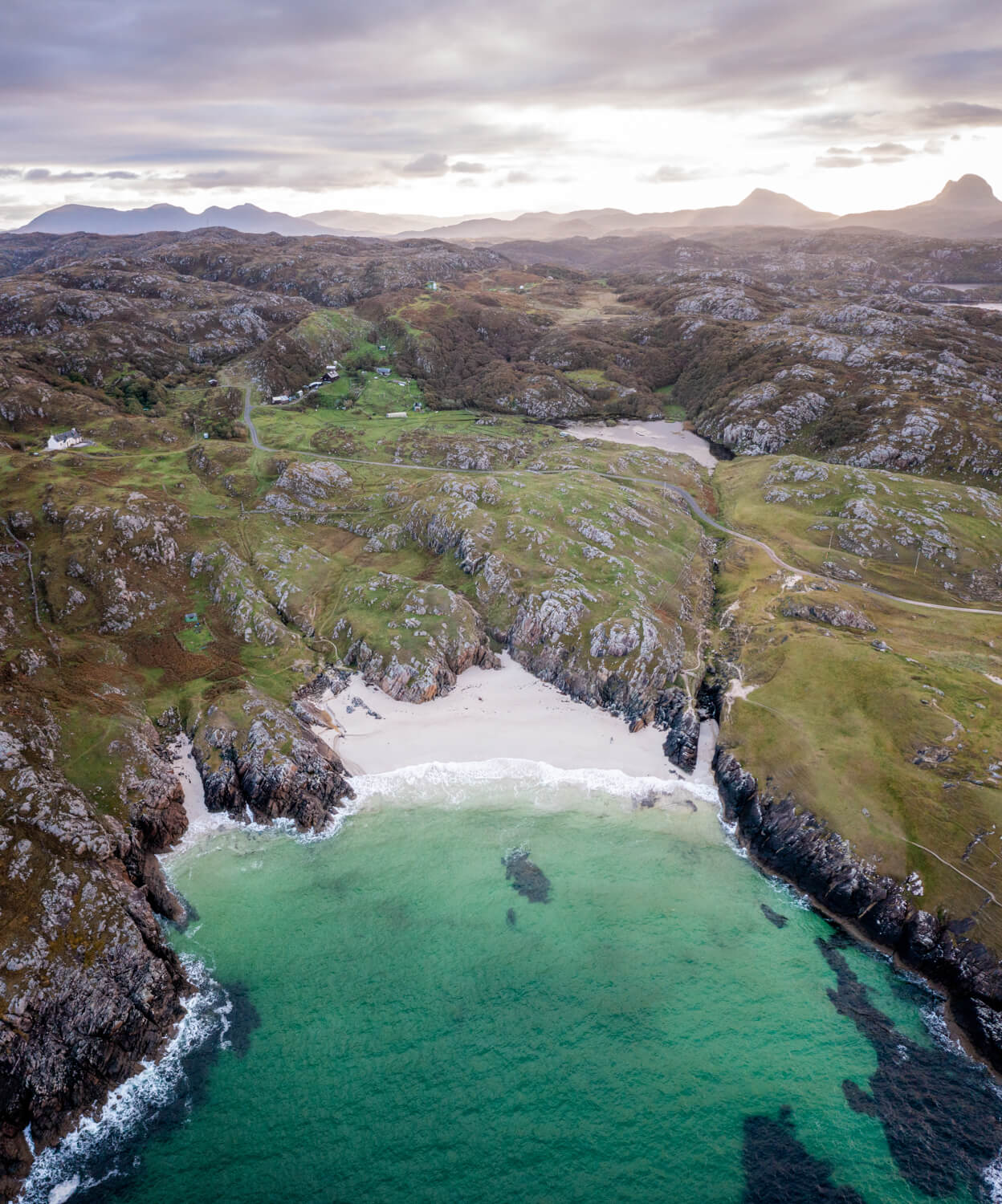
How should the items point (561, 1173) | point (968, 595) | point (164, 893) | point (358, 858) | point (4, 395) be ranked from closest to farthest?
1. point (561, 1173)
2. point (164, 893)
3. point (358, 858)
4. point (968, 595)
5. point (4, 395)

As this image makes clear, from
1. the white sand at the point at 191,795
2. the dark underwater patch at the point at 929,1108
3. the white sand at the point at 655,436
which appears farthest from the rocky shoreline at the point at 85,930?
the white sand at the point at 655,436

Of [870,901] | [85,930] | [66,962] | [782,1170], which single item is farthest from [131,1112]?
[870,901]

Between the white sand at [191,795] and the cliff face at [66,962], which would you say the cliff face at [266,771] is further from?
the cliff face at [66,962]

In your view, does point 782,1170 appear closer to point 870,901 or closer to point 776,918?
point 776,918

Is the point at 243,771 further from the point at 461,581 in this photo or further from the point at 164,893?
the point at 461,581

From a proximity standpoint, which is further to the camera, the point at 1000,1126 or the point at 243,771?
the point at 243,771

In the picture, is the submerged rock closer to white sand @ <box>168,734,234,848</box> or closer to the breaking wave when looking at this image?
the breaking wave

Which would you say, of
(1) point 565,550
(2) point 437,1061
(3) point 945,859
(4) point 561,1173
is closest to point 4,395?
(1) point 565,550

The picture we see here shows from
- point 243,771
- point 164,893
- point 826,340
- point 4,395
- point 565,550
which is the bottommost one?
point 164,893
